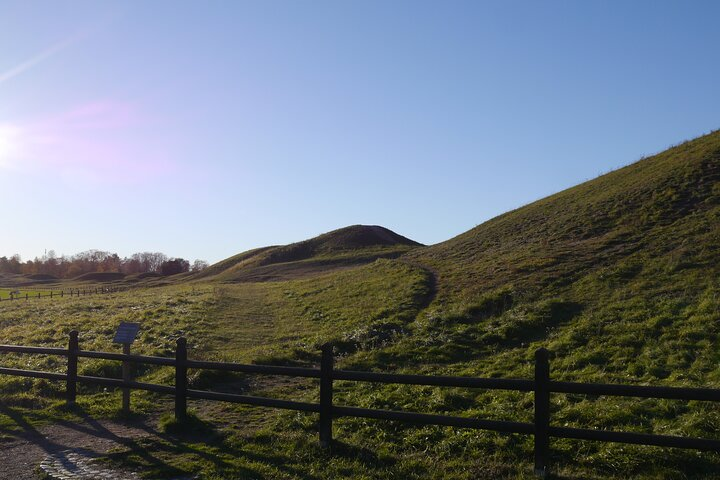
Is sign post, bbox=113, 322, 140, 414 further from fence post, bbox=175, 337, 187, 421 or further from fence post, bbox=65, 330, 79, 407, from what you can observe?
fence post, bbox=175, 337, 187, 421

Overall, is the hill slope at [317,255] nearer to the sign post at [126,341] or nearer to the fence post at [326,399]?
the sign post at [126,341]

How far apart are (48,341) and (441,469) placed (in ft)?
63.5

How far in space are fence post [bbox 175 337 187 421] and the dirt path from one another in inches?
21.9

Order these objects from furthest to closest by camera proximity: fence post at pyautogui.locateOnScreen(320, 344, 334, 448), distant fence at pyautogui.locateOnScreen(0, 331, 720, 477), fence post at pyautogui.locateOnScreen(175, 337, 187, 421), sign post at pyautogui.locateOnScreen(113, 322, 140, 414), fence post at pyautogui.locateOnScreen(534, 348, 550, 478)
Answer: sign post at pyautogui.locateOnScreen(113, 322, 140, 414), fence post at pyautogui.locateOnScreen(175, 337, 187, 421), fence post at pyautogui.locateOnScreen(320, 344, 334, 448), fence post at pyautogui.locateOnScreen(534, 348, 550, 478), distant fence at pyautogui.locateOnScreen(0, 331, 720, 477)

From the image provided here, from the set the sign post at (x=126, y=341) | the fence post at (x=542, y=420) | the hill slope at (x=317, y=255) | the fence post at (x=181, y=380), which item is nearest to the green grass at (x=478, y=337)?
the fence post at (x=542, y=420)

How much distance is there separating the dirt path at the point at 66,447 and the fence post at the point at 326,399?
8.83ft

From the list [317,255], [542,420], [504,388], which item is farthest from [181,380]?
[317,255]

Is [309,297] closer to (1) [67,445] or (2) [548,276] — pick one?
(2) [548,276]

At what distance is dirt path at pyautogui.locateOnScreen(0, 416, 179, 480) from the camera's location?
28.8 feet

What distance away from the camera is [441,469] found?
8.33m

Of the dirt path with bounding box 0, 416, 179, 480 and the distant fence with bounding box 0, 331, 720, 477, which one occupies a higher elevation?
A: the distant fence with bounding box 0, 331, 720, 477

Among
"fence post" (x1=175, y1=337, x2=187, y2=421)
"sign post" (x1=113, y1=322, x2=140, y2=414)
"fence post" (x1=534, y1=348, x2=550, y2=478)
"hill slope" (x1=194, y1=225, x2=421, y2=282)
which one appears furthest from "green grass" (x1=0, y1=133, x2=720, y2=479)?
"hill slope" (x1=194, y1=225, x2=421, y2=282)

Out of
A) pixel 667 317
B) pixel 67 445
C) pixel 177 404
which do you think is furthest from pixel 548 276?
pixel 67 445

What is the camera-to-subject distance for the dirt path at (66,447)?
28.8 feet
